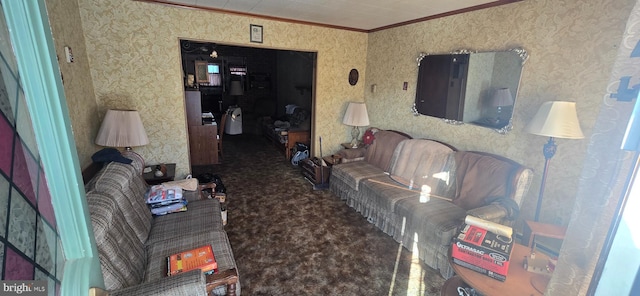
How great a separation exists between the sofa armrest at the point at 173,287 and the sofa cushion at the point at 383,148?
8.94 feet

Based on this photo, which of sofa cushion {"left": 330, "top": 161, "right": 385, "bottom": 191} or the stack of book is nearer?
the stack of book

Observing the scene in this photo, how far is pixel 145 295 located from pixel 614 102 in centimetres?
184

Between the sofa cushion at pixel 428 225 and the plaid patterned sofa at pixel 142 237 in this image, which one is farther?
the sofa cushion at pixel 428 225

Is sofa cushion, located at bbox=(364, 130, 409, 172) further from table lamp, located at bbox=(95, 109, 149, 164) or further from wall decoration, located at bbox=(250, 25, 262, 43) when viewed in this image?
table lamp, located at bbox=(95, 109, 149, 164)

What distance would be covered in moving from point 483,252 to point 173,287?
1678 millimetres

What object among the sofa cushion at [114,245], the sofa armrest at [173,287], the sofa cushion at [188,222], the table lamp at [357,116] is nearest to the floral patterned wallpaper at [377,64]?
the table lamp at [357,116]

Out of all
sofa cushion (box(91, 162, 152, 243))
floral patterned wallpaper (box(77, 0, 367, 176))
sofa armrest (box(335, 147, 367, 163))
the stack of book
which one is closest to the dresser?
floral patterned wallpaper (box(77, 0, 367, 176))

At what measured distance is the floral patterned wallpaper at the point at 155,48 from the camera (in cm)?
309

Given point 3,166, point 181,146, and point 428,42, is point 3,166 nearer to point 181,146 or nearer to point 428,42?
point 181,146

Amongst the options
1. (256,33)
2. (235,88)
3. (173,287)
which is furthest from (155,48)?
(235,88)

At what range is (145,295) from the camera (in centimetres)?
133

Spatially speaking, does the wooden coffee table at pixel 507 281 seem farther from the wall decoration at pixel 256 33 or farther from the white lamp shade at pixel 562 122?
the wall decoration at pixel 256 33

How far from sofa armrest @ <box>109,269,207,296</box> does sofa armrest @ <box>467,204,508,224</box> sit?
2060 millimetres

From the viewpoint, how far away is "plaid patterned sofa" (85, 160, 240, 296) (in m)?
1.42
